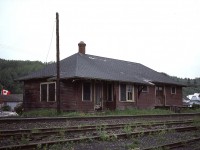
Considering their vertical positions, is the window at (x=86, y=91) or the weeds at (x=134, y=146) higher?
the window at (x=86, y=91)

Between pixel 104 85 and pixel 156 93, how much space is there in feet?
27.7

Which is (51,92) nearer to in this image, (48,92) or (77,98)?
(48,92)

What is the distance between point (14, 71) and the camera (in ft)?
413

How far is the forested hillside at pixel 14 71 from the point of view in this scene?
113188 millimetres

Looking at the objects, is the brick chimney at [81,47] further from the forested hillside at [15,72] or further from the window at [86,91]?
the forested hillside at [15,72]

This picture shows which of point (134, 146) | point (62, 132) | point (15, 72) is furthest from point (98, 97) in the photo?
point (15, 72)

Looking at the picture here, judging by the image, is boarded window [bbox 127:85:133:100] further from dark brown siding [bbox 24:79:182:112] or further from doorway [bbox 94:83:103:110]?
doorway [bbox 94:83:103:110]

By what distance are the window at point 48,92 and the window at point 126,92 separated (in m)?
6.17

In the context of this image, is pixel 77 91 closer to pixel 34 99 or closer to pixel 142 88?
pixel 34 99

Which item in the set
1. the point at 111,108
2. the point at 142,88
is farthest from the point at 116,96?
the point at 142,88

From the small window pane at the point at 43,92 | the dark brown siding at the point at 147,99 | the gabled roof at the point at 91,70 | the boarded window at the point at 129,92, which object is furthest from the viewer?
the dark brown siding at the point at 147,99

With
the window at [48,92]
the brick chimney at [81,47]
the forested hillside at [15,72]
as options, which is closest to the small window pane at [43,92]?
the window at [48,92]

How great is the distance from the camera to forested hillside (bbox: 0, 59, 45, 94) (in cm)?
11319

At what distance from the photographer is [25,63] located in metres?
140
